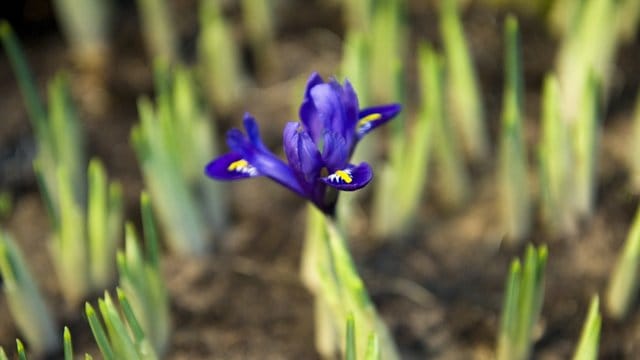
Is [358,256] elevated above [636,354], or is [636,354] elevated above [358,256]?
[358,256]

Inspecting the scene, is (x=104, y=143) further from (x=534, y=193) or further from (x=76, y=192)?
(x=534, y=193)

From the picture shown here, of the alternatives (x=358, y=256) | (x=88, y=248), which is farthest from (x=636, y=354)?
(x=88, y=248)

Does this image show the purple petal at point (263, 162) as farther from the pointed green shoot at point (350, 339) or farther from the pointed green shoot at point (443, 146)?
the pointed green shoot at point (443, 146)

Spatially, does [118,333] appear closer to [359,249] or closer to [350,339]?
[350,339]

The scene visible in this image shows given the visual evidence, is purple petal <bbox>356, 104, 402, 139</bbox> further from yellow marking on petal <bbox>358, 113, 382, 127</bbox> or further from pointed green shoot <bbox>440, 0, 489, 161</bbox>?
pointed green shoot <bbox>440, 0, 489, 161</bbox>

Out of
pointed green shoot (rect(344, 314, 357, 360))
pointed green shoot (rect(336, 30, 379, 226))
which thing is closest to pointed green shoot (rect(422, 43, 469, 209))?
pointed green shoot (rect(336, 30, 379, 226))

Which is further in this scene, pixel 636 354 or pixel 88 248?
pixel 88 248

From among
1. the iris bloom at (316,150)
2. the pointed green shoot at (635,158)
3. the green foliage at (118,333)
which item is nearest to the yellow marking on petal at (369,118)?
the iris bloom at (316,150)
